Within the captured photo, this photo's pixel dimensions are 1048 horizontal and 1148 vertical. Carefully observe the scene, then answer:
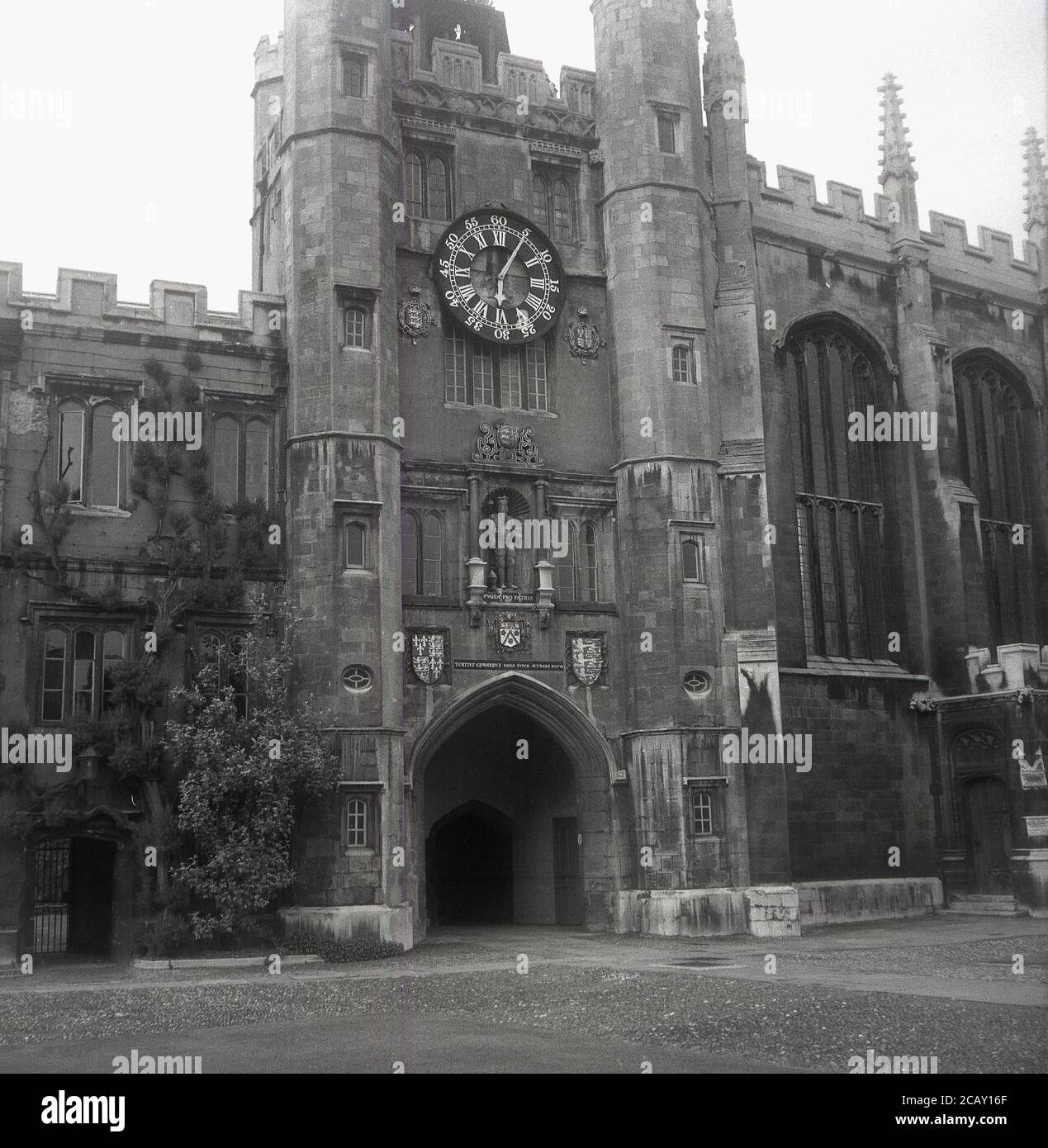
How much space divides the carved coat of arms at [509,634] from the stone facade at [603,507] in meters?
0.07

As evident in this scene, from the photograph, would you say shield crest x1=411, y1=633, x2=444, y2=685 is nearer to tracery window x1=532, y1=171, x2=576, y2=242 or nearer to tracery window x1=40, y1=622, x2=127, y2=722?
tracery window x1=40, y1=622, x2=127, y2=722

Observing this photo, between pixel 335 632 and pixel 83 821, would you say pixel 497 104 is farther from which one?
pixel 83 821

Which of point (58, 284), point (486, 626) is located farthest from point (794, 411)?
point (58, 284)

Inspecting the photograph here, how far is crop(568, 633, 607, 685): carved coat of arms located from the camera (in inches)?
1259

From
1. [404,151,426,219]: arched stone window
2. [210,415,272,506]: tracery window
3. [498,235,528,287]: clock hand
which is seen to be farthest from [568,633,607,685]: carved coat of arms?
[404,151,426,219]: arched stone window

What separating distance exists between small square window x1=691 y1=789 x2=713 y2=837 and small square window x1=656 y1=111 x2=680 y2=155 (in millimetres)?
14901

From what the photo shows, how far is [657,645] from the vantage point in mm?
31672

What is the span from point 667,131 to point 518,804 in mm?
16388

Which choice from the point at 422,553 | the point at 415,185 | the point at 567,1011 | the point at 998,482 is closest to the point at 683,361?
the point at 415,185

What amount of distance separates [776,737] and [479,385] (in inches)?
406

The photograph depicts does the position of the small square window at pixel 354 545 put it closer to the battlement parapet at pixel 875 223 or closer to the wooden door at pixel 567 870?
the wooden door at pixel 567 870
